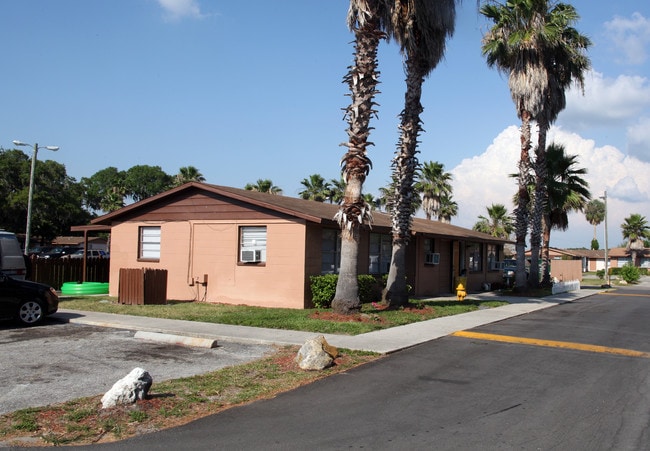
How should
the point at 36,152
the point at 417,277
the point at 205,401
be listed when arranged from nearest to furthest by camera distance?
the point at 205,401, the point at 417,277, the point at 36,152

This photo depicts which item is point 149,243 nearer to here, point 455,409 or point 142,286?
point 142,286

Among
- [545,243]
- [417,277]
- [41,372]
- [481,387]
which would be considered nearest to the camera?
[481,387]

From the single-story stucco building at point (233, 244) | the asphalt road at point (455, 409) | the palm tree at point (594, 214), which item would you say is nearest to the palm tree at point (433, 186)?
the single-story stucco building at point (233, 244)

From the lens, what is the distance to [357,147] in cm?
1405

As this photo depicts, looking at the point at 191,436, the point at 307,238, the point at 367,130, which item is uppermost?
the point at 367,130

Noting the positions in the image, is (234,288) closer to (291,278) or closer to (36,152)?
(291,278)

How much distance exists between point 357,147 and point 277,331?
5074 mm

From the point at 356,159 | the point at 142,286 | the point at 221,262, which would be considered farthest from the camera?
the point at 221,262

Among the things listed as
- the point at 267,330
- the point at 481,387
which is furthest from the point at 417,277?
the point at 481,387

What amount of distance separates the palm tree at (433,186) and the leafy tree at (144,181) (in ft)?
155

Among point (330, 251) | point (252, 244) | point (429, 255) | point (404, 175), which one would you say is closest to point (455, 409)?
point (404, 175)

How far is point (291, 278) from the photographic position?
16781 mm

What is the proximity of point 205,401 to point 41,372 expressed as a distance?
10.3 ft

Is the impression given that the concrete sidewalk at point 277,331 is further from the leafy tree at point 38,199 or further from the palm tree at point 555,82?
the leafy tree at point 38,199
